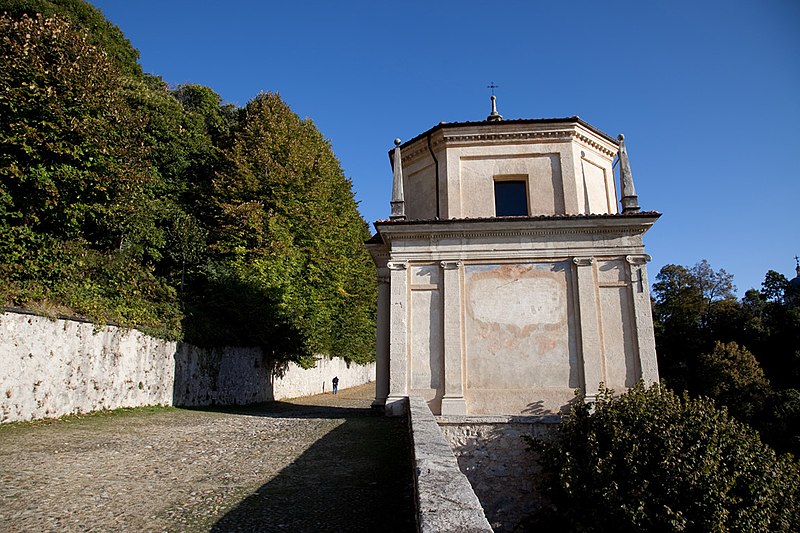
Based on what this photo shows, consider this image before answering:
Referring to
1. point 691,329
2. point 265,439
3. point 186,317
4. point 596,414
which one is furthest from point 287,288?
point 691,329

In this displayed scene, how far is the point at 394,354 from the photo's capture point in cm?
1258

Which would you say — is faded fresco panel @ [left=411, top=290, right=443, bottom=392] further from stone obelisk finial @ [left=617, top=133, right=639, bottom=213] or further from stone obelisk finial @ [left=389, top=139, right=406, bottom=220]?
stone obelisk finial @ [left=617, top=133, right=639, bottom=213]

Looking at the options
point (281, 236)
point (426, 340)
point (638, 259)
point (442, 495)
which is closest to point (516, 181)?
point (638, 259)

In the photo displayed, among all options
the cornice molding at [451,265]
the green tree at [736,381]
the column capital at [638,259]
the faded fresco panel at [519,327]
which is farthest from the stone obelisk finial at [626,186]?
the green tree at [736,381]

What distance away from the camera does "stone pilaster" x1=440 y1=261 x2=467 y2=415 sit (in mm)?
12023

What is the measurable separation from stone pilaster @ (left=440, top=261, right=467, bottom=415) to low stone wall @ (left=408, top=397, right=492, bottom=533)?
630cm

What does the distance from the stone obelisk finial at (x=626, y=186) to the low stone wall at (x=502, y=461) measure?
5921mm

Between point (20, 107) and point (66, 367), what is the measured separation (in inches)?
325

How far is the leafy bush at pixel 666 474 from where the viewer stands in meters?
8.46

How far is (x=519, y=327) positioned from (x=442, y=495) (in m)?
9.37

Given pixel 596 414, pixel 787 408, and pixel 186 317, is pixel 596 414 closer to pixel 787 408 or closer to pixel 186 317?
pixel 186 317

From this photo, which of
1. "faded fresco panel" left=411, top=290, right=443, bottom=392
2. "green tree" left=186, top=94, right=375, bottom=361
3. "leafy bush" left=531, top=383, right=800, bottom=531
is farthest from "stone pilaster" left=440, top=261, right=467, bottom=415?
"green tree" left=186, top=94, right=375, bottom=361

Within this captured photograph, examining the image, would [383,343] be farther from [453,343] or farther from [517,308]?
[517,308]

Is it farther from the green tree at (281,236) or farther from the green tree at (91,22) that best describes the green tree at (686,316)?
the green tree at (91,22)
